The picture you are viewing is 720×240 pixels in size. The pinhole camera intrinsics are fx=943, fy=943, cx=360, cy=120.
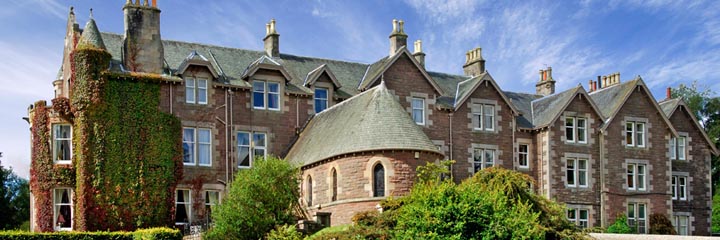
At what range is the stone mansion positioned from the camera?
35.5 meters

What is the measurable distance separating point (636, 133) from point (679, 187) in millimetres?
4991

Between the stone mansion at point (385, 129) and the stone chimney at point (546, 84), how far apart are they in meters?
0.09

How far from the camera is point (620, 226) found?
1742 inches

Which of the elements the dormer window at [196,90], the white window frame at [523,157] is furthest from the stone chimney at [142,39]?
the white window frame at [523,157]

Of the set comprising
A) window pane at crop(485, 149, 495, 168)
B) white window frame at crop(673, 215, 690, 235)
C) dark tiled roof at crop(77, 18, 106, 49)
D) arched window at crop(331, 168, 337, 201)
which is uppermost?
dark tiled roof at crop(77, 18, 106, 49)

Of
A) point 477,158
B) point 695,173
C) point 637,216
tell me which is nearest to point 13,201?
point 477,158

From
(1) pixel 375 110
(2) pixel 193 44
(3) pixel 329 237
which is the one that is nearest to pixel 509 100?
(1) pixel 375 110

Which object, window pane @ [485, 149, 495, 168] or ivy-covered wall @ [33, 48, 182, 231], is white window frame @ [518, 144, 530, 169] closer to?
window pane @ [485, 149, 495, 168]

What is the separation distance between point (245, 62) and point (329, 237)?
1477 cm

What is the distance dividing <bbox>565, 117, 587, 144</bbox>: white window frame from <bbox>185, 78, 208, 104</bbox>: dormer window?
681 inches

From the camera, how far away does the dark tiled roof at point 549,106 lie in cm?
4456

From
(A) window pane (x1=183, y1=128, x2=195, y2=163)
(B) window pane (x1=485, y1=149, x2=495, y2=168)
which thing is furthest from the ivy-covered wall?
(B) window pane (x1=485, y1=149, x2=495, y2=168)

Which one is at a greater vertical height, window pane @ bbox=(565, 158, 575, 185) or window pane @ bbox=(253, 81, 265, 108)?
window pane @ bbox=(253, 81, 265, 108)

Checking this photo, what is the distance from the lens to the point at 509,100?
45156mm
